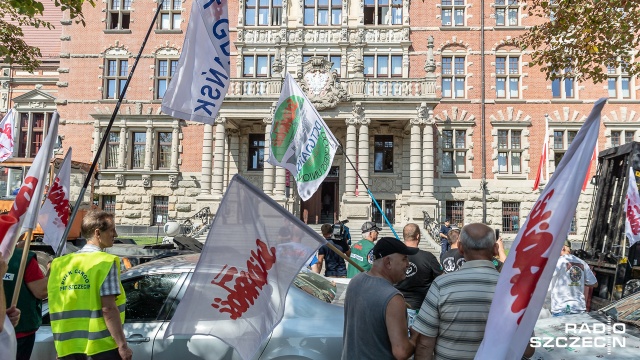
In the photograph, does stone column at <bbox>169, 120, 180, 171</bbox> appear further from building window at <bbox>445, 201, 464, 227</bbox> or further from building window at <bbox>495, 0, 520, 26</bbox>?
building window at <bbox>495, 0, 520, 26</bbox>

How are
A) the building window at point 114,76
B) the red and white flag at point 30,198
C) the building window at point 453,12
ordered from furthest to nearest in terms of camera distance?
the building window at point 114,76
the building window at point 453,12
the red and white flag at point 30,198

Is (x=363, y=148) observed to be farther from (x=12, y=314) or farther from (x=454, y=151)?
(x=12, y=314)

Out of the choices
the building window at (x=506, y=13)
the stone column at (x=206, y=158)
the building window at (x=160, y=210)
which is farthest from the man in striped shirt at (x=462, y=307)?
the building window at (x=506, y=13)

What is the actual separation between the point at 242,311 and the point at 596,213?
8.24m

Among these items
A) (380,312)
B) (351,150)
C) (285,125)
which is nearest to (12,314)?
(380,312)

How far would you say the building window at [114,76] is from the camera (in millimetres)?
25828

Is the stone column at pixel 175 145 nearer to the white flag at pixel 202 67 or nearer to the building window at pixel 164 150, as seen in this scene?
the building window at pixel 164 150

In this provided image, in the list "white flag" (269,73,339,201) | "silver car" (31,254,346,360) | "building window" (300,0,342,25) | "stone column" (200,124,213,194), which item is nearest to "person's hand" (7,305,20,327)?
"silver car" (31,254,346,360)

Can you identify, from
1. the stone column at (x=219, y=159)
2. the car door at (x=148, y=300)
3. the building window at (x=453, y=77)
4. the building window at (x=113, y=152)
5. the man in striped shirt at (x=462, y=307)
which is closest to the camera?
the man in striped shirt at (x=462, y=307)

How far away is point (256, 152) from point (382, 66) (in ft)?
27.4

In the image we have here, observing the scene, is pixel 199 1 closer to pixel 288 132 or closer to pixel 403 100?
pixel 288 132

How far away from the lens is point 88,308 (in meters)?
3.46

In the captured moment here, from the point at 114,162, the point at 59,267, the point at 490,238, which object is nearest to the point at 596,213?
the point at 490,238

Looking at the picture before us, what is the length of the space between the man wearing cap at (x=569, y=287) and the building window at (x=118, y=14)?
26.7 m
